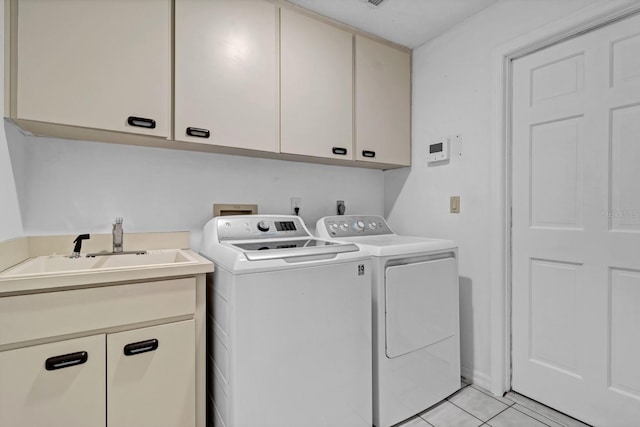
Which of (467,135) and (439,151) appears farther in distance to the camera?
(439,151)

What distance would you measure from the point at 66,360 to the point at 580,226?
2.32 m

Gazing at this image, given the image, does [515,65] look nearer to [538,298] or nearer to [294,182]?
[538,298]

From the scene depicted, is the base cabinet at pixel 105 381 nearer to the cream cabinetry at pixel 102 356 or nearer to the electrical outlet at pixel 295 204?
the cream cabinetry at pixel 102 356

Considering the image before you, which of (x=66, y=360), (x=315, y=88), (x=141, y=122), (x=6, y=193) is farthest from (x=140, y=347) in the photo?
(x=315, y=88)

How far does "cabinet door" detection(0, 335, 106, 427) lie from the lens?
1.01 metres

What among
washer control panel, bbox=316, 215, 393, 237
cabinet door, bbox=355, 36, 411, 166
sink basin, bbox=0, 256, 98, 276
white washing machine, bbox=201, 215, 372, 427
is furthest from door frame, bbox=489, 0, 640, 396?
sink basin, bbox=0, 256, 98, 276

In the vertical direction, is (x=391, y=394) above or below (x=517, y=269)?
below

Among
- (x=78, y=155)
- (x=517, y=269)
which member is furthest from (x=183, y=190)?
(x=517, y=269)

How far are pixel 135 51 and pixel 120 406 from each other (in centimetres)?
146

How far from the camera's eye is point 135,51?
4.53 ft

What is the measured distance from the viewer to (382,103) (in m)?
2.22

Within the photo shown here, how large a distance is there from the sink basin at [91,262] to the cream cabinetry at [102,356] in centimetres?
16

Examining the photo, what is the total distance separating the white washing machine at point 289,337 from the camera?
123 cm

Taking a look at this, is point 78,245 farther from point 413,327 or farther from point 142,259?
point 413,327
